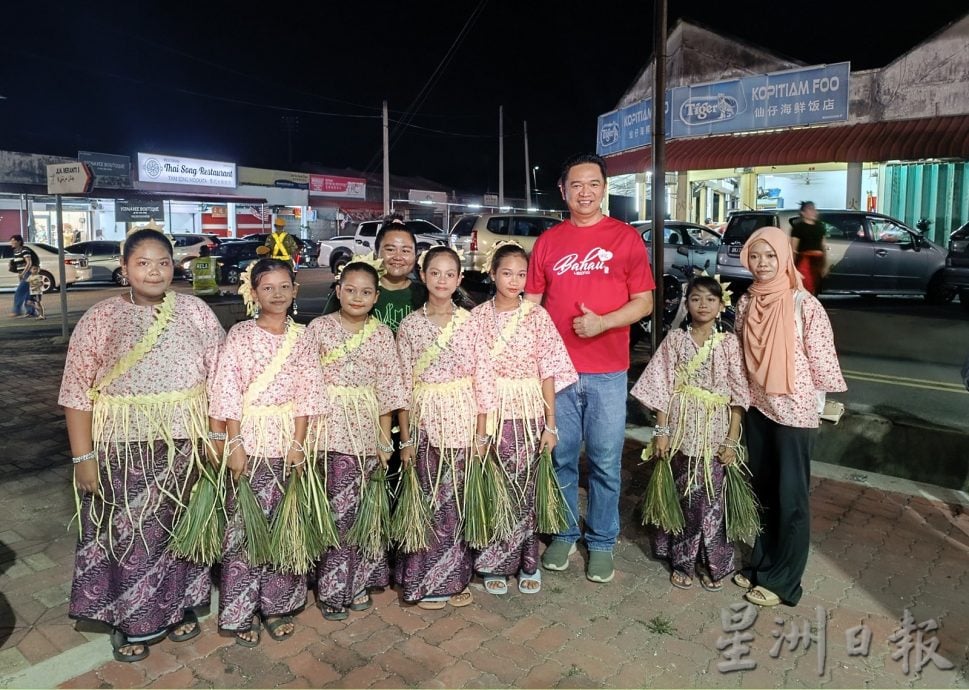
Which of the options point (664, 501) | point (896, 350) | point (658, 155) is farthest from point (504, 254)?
point (896, 350)

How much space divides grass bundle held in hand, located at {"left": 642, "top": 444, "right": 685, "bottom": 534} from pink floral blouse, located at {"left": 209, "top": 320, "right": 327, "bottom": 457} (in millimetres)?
1665

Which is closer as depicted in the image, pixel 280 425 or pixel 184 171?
pixel 280 425

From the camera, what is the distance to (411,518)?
3.24m

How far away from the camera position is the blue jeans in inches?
141

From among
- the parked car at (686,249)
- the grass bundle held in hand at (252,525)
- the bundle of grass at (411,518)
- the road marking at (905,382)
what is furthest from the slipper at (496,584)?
the parked car at (686,249)

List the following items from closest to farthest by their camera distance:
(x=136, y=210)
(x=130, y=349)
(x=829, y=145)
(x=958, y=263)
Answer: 1. (x=130, y=349)
2. (x=958, y=263)
3. (x=829, y=145)
4. (x=136, y=210)

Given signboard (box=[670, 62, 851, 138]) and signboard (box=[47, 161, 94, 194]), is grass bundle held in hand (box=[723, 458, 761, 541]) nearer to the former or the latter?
signboard (box=[47, 161, 94, 194])

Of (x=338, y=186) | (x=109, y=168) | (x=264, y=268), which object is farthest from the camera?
(x=338, y=186)

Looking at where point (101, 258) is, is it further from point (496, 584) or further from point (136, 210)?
point (496, 584)

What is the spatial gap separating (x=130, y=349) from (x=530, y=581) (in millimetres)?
2027

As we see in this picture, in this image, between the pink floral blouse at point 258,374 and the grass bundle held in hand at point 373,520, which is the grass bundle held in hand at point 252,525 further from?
the grass bundle held in hand at point 373,520

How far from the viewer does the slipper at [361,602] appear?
10.8ft

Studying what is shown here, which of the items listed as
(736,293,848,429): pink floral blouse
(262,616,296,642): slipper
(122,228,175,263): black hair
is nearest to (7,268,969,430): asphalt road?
(736,293,848,429): pink floral blouse

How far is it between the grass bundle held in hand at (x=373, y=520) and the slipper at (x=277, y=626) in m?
0.41
